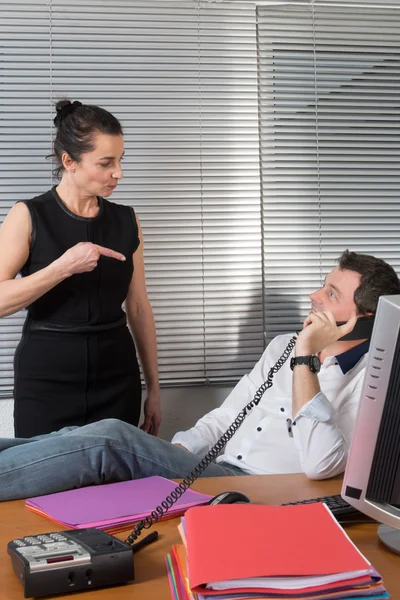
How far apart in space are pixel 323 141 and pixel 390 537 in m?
2.50

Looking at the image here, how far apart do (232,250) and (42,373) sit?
3.74 ft

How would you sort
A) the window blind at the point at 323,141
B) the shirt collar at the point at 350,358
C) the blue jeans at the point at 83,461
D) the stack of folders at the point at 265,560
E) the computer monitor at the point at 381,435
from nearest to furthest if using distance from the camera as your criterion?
the stack of folders at the point at 265,560 → the computer monitor at the point at 381,435 → the blue jeans at the point at 83,461 → the shirt collar at the point at 350,358 → the window blind at the point at 323,141

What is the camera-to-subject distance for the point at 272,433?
2.38 m

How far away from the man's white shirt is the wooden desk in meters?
0.13

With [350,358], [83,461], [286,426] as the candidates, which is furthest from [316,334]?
[83,461]

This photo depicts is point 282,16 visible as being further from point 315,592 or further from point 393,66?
point 315,592

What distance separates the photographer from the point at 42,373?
265 centimetres

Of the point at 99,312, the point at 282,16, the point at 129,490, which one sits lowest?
the point at 129,490

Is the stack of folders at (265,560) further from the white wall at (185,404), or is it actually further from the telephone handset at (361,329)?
the white wall at (185,404)

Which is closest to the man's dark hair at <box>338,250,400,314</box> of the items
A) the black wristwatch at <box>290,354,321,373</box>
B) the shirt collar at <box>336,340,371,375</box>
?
the shirt collar at <box>336,340,371,375</box>

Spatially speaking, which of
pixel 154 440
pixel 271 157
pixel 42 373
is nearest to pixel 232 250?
pixel 271 157

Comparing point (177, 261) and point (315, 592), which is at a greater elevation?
point (177, 261)

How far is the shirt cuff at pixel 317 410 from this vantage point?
1933 millimetres

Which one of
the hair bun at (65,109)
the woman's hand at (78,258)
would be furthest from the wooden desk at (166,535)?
the hair bun at (65,109)
